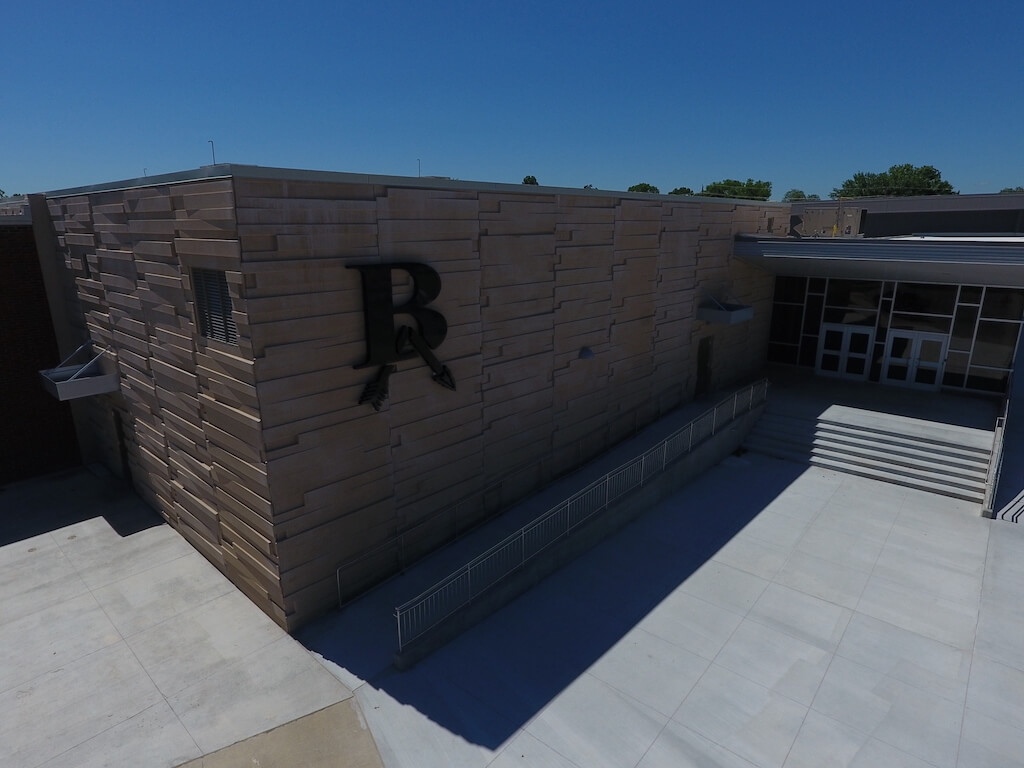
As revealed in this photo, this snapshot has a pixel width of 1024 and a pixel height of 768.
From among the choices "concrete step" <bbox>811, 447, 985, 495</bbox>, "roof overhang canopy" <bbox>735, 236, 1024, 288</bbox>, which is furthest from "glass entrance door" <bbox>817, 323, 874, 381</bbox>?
"concrete step" <bbox>811, 447, 985, 495</bbox>

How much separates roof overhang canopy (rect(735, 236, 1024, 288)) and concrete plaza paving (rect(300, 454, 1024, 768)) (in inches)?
225

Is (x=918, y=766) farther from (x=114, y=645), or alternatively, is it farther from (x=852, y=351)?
(x=852, y=351)

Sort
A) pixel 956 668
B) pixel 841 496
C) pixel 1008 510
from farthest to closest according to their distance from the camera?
pixel 841 496, pixel 1008 510, pixel 956 668

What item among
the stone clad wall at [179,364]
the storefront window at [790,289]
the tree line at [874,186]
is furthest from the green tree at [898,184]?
the stone clad wall at [179,364]

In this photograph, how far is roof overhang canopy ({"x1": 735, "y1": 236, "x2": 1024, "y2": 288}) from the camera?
12938 mm

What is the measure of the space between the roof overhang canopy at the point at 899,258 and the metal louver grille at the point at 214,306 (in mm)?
13953

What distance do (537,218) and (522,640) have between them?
7385 millimetres

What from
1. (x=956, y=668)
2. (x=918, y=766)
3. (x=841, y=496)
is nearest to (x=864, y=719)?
(x=918, y=766)

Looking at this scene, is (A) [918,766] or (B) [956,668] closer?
(A) [918,766]

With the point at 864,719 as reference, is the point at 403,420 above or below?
above

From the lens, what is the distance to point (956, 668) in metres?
8.19

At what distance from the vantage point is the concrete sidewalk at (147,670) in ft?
22.8

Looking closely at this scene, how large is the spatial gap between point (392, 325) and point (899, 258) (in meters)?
12.3

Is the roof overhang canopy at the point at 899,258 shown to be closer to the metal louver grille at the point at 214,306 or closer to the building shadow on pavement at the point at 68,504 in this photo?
the metal louver grille at the point at 214,306
